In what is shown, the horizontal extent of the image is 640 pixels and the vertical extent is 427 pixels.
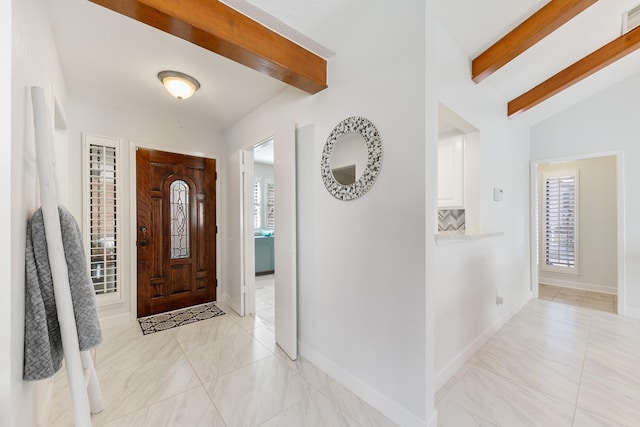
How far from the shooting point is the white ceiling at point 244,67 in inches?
65.2

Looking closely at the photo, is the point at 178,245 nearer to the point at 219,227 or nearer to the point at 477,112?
the point at 219,227

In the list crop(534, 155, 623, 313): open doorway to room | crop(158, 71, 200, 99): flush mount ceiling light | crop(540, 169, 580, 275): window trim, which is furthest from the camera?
crop(540, 169, 580, 275): window trim

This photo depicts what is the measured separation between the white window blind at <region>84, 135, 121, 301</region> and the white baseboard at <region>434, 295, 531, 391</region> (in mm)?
3356

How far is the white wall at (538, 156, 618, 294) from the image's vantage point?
386cm

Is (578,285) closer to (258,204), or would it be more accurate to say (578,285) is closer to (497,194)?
(497,194)

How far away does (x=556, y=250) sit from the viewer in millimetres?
4402

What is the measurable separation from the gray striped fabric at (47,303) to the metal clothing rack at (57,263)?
0.17 ft

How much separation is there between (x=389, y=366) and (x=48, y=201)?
1975 mm

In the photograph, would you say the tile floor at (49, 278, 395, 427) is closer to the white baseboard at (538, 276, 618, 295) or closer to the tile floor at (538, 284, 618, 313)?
the tile floor at (538, 284, 618, 313)

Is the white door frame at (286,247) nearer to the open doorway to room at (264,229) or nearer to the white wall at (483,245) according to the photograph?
the white wall at (483,245)

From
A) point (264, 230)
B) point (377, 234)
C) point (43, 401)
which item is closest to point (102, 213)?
point (43, 401)

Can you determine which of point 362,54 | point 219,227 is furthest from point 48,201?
point 219,227

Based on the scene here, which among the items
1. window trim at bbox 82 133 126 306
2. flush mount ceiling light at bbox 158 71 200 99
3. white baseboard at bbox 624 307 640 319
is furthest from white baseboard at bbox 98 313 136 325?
white baseboard at bbox 624 307 640 319

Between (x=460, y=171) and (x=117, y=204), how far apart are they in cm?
372
